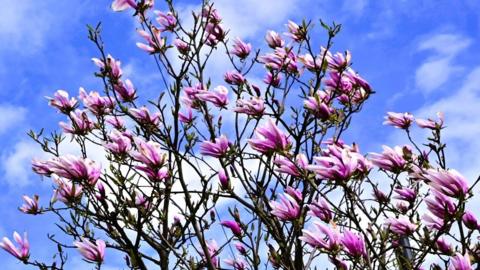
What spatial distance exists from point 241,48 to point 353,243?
7.73 ft

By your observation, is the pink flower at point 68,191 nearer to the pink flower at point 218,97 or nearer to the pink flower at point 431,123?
the pink flower at point 218,97

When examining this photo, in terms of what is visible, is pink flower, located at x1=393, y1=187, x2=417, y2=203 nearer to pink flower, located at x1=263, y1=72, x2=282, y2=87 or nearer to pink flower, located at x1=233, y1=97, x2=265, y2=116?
pink flower, located at x1=233, y1=97, x2=265, y2=116

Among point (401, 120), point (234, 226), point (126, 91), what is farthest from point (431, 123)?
point (126, 91)

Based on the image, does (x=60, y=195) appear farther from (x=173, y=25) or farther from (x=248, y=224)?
(x=173, y=25)

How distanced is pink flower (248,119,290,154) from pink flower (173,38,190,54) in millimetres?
1909

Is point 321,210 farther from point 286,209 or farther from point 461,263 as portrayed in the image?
point 461,263

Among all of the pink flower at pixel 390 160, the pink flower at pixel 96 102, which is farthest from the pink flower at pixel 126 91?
the pink flower at pixel 390 160

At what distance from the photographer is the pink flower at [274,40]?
4508 millimetres

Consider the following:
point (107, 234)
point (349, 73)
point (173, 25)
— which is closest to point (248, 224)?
point (107, 234)

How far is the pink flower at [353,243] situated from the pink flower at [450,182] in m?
0.35

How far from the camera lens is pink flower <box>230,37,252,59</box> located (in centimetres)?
448

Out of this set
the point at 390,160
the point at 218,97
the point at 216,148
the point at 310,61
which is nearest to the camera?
the point at 390,160

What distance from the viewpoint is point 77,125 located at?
4172mm

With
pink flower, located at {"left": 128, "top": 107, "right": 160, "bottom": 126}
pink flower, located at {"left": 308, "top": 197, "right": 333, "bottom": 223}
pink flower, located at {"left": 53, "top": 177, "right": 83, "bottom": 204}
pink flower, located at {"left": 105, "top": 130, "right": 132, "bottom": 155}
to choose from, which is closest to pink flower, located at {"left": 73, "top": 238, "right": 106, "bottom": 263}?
pink flower, located at {"left": 53, "top": 177, "right": 83, "bottom": 204}
